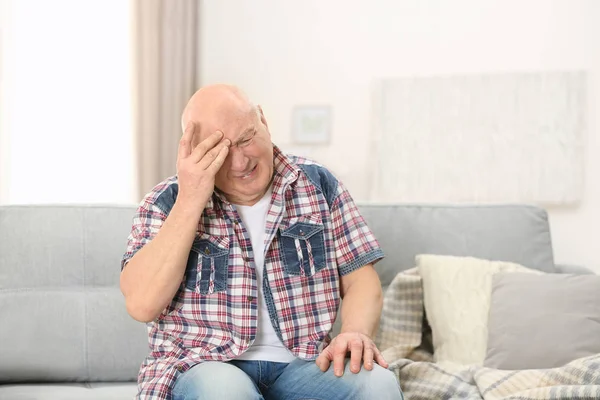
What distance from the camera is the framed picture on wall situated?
139 inches

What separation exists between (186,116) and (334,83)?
1.92 metres

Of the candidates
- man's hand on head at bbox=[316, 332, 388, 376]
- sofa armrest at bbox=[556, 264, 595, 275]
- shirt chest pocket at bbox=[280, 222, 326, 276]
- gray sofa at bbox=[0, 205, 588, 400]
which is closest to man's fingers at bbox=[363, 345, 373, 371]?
man's hand on head at bbox=[316, 332, 388, 376]

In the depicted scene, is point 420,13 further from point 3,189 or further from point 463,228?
point 3,189

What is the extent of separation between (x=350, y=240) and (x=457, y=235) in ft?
2.23

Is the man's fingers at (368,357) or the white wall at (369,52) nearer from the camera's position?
the man's fingers at (368,357)

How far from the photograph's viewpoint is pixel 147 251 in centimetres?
155

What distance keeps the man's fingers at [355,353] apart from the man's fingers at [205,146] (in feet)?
1.53

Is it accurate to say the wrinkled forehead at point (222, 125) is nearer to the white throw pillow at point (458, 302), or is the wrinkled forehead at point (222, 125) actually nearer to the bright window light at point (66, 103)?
the white throw pillow at point (458, 302)

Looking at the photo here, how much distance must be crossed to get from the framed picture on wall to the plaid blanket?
1396mm

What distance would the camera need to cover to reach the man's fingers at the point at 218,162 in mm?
1562

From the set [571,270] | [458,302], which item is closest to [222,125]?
[458,302]

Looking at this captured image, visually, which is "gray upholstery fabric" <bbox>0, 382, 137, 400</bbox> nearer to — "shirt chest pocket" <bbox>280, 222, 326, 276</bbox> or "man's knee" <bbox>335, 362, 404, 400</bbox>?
"shirt chest pocket" <bbox>280, 222, 326, 276</bbox>

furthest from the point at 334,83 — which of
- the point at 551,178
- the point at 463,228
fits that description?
the point at 463,228

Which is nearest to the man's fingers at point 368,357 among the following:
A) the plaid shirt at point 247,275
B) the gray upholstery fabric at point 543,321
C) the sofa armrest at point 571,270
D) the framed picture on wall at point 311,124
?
the plaid shirt at point 247,275
